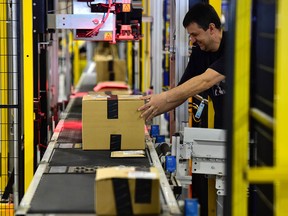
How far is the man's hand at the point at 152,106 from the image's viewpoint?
503cm

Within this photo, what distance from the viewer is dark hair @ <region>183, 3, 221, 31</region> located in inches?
211

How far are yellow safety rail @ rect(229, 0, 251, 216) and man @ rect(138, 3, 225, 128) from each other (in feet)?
6.57

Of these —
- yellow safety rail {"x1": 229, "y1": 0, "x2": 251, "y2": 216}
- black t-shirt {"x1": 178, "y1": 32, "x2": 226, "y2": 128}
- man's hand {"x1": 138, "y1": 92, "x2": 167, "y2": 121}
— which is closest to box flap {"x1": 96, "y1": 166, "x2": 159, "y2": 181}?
yellow safety rail {"x1": 229, "y1": 0, "x2": 251, "y2": 216}

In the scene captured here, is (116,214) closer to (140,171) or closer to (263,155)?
(140,171)

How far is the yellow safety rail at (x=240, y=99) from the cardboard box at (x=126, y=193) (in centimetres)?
50

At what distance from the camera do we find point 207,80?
5.13 m

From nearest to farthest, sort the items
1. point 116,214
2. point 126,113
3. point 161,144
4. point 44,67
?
point 116,214 < point 126,113 < point 161,144 < point 44,67

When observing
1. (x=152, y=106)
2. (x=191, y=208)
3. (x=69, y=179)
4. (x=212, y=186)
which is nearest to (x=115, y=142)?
(x=152, y=106)

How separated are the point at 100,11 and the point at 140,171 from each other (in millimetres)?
2772

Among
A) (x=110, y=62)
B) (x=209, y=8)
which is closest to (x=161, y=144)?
(x=209, y=8)

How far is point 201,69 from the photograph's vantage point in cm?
577

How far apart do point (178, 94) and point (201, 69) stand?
636 millimetres

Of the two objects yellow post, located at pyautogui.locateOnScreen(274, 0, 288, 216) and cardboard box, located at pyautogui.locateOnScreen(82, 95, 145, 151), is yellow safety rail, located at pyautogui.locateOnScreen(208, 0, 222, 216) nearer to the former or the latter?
cardboard box, located at pyautogui.locateOnScreen(82, 95, 145, 151)

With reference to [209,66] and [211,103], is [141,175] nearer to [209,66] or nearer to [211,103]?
[209,66]
